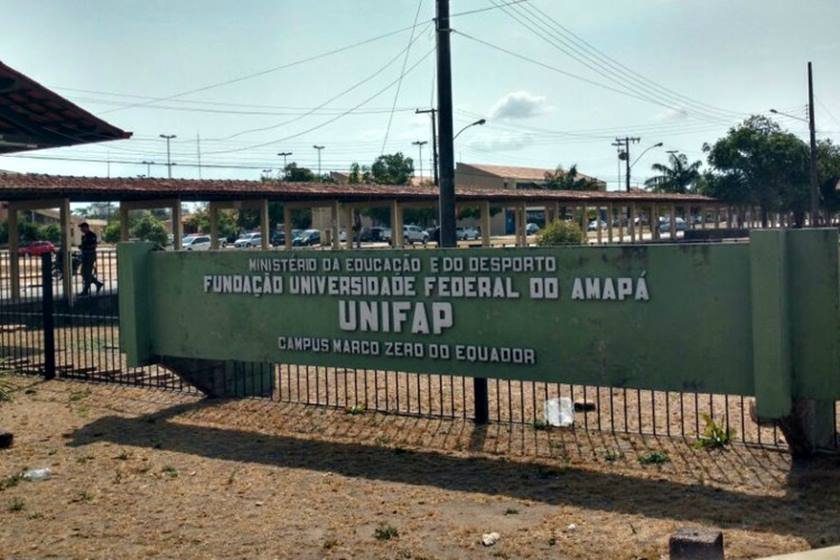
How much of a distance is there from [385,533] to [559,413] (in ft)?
11.0

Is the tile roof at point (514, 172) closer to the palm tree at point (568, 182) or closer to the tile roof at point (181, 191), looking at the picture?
the palm tree at point (568, 182)

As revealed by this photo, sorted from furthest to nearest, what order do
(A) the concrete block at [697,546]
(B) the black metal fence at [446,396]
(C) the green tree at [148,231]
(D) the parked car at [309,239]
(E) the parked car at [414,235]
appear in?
(C) the green tree at [148,231], (E) the parked car at [414,235], (D) the parked car at [309,239], (B) the black metal fence at [446,396], (A) the concrete block at [697,546]

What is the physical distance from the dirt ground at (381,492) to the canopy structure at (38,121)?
721 centimetres

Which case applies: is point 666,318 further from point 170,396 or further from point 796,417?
point 170,396

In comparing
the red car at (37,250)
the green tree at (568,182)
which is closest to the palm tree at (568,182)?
the green tree at (568,182)

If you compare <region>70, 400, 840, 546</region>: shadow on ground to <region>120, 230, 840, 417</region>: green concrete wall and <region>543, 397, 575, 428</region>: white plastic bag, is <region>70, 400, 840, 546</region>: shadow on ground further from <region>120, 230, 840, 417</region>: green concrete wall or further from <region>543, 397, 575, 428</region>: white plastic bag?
<region>120, 230, 840, 417</region>: green concrete wall

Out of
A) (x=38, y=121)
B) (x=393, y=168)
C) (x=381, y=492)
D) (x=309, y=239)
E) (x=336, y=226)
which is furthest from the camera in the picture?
(x=393, y=168)

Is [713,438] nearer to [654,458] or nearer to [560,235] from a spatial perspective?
[654,458]

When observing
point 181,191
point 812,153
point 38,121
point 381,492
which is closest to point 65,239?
point 181,191

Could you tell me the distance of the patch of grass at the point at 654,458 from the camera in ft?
23.6

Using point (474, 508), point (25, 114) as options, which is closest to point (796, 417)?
point (474, 508)

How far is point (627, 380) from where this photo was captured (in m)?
7.31

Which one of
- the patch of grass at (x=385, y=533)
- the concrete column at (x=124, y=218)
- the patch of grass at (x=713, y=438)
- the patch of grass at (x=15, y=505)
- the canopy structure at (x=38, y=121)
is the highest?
the canopy structure at (x=38, y=121)

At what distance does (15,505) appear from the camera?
659cm
